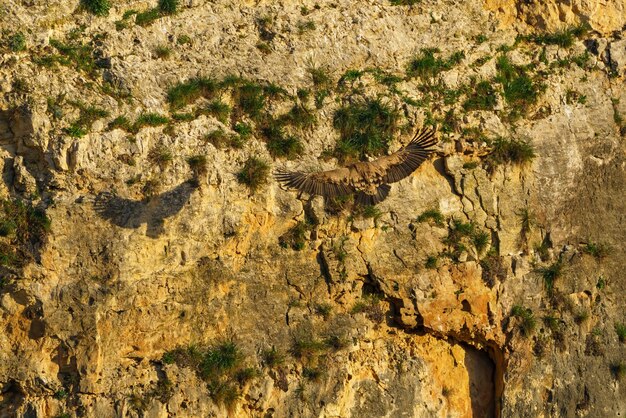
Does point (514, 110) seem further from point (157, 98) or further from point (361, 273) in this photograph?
point (157, 98)

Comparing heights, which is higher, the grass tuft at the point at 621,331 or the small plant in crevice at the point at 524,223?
the small plant in crevice at the point at 524,223

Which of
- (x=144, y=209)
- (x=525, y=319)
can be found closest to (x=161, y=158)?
(x=144, y=209)

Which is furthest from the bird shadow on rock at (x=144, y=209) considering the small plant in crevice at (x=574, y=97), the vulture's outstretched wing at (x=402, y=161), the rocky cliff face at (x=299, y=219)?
the small plant in crevice at (x=574, y=97)

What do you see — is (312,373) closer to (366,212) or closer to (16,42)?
(366,212)

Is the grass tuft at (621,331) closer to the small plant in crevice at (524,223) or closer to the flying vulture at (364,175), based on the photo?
the small plant in crevice at (524,223)

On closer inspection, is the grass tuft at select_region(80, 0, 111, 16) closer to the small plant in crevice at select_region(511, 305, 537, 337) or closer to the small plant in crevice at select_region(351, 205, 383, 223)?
the small plant in crevice at select_region(351, 205, 383, 223)

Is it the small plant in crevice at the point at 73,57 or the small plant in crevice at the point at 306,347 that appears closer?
the small plant in crevice at the point at 306,347
